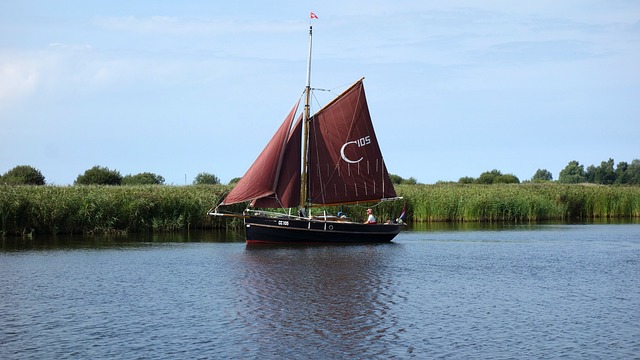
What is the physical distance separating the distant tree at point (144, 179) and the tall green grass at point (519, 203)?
2636cm

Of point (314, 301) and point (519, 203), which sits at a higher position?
point (519, 203)

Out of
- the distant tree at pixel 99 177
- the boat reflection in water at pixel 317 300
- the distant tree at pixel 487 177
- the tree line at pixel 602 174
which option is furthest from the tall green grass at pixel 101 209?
the tree line at pixel 602 174

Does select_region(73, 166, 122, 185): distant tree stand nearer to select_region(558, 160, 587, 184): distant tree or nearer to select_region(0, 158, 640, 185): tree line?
select_region(0, 158, 640, 185): tree line

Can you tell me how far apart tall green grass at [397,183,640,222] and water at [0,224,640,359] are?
20.1m

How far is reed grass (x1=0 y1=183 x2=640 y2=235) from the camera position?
4591 centimetres

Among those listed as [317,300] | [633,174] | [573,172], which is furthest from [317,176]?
[633,174]

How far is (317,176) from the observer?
4531cm

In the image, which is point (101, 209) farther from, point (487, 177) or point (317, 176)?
point (487, 177)

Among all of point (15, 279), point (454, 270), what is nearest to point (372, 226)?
point (454, 270)

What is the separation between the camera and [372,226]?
151 ft

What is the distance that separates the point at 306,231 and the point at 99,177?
38.7 m

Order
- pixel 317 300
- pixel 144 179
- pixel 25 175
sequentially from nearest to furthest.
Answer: pixel 317 300 → pixel 25 175 → pixel 144 179

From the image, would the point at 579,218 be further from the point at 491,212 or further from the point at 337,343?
the point at 337,343

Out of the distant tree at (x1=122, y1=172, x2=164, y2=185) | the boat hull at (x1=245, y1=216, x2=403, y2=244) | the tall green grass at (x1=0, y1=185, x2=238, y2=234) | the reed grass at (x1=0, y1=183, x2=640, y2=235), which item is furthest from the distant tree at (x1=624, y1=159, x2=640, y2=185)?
the tall green grass at (x1=0, y1=185, x2=238, y2=234)
